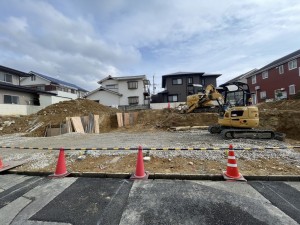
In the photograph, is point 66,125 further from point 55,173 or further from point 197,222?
point 197,222

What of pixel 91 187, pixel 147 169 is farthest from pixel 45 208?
pixel 147 169

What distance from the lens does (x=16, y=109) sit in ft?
63.3

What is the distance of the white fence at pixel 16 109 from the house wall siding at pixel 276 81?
31.1 m

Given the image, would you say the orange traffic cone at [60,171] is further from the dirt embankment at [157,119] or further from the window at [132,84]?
the window at [132,84]

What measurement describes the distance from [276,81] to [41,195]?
29403mm

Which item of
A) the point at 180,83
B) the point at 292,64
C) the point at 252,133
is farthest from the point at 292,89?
the point at 252,133

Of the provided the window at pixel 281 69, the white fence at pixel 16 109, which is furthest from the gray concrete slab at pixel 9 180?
the window at pixel 281 69

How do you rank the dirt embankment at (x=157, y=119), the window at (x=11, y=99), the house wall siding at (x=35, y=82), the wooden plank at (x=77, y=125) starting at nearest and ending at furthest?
the dirt embankment at (x=157, y=119) < the wooden plank at (x=77, y=125) < the window at (x=11, y=99) < the house wall siding at (x=35, y=82)

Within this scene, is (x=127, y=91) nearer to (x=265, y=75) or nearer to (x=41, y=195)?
(x=265, y=75)

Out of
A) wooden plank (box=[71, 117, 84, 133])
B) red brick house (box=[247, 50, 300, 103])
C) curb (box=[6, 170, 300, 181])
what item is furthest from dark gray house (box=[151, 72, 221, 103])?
curb (box=[6, 170, 300, 181])

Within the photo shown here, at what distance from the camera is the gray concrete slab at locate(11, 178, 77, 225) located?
2.88 meters

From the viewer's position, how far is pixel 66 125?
13680mm

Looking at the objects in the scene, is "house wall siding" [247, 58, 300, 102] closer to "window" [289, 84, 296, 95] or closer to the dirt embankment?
"window" [289, 84, 296, 95]

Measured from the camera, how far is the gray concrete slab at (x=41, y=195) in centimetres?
288
